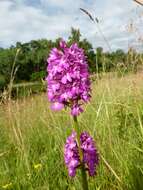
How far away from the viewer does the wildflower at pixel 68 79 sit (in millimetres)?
1678

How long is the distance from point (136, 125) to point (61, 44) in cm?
200

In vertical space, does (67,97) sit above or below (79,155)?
above

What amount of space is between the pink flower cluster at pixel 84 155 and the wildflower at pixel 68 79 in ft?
0.59

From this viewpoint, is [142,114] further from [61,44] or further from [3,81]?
[3,81]

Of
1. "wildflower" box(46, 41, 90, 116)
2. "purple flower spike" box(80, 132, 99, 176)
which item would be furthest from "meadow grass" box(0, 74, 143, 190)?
"wildflower" box(46, 41, 90, 116)

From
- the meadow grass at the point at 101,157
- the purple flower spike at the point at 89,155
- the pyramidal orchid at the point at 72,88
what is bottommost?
the meadow grass at the point at 101,157

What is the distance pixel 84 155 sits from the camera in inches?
71.0

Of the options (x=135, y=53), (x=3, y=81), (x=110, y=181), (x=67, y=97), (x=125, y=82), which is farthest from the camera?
(x=3, y=81)

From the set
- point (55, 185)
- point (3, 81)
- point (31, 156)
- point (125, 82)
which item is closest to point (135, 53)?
point (125, 82)

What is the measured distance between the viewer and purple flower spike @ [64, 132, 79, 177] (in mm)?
1751

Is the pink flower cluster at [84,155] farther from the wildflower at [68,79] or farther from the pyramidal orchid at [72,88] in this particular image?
the wildflower at [68,79]

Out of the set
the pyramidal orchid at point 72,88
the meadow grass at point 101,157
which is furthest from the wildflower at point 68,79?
the meadow grass at point 101,157

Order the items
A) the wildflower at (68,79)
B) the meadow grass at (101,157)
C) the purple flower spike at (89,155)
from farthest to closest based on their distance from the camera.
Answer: the meadow grass at (101,157)
the purple flower spike at (89,155)
the wildflower at (68,79)

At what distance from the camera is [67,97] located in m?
1.68
